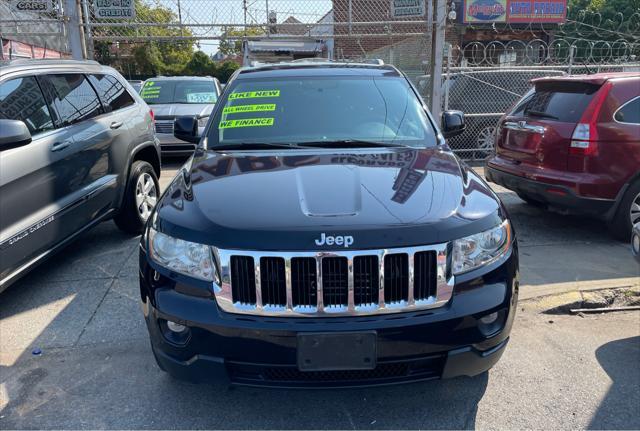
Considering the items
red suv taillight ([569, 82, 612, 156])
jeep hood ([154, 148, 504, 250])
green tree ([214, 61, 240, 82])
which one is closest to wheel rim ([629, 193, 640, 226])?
red suv taillight ([569, 82, 612, 156])

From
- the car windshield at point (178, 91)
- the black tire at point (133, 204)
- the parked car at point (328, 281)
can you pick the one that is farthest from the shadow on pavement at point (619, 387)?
the car windshield at point (178, 91)

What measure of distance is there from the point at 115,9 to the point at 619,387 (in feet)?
25.2

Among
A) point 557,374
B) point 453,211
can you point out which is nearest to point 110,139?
point 453,211

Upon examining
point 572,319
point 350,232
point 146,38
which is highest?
point 146,38

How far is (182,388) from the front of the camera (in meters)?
2.79

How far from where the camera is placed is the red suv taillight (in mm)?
4863

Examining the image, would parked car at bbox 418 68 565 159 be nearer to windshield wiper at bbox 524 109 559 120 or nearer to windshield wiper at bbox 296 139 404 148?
windshield wiper at bbox 524 109 559 120

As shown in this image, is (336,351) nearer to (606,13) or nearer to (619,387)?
(619,387)

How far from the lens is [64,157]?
13.1 feet

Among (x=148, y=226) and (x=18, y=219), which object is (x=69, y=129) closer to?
(x=18, y=219)

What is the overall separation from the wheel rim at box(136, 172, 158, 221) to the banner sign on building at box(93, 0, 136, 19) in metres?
3.34

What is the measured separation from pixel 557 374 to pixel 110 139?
4108 mm

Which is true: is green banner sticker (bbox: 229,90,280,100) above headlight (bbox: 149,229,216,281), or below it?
above

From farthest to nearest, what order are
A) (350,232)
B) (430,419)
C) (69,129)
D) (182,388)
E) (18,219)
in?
1. (69,129)
2. (18,219)
3. (182,388)
4. (430,419)
5. (350,232)
